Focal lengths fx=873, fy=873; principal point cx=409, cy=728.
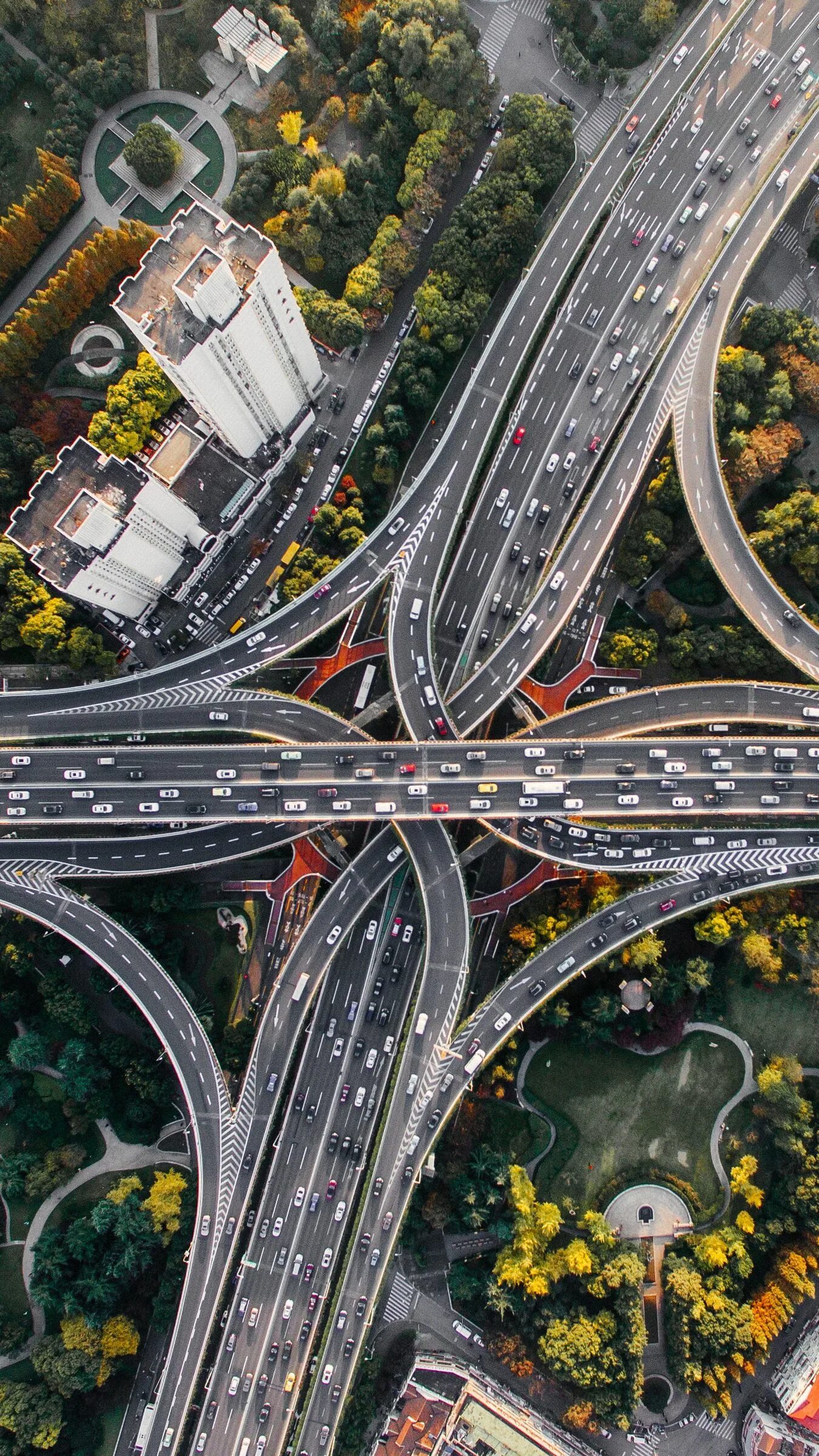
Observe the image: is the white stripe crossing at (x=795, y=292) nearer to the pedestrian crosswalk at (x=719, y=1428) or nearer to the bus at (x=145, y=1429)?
the pedestrian crosswalk at (x=719, y=1428)

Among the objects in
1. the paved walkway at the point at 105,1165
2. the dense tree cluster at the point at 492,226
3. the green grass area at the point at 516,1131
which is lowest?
the paved walkway at the point at 105,1165

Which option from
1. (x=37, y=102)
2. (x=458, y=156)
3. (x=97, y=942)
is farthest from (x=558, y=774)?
(x=37, y=102)

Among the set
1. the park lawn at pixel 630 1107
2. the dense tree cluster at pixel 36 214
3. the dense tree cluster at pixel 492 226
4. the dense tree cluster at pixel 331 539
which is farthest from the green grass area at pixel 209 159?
the park lawn at pixel 630 1107

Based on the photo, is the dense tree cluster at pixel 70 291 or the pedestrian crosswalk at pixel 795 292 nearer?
the dense tree cluster at pixel 70 291

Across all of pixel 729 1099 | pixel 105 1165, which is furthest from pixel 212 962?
pixel 729 1099

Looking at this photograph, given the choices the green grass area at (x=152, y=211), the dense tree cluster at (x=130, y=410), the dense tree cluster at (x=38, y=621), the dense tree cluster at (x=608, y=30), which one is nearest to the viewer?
the dense tree cluster at (x=38, y=621)
